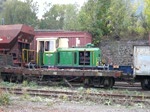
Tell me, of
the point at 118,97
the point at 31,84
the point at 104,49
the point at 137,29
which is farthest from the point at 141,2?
the point at 118,97

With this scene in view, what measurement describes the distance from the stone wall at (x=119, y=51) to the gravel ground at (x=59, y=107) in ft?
56.1

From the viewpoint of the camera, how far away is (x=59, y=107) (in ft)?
37.3

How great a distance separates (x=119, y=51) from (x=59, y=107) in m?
19.4

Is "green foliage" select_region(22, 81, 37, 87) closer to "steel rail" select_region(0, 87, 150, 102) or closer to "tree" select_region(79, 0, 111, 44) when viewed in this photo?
"steel rail" select_region(0, 87, 150, 102)

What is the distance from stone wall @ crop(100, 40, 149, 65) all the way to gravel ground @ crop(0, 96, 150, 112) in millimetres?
17095

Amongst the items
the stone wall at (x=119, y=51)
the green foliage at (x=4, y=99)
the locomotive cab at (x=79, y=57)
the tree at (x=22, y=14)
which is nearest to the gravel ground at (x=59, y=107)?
the green foliage at (x=4, y=99)

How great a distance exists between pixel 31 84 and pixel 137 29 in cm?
1895

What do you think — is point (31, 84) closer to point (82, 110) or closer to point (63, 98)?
point (63, 98)

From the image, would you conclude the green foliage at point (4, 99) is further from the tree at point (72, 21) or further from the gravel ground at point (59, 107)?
the tree at point (72, 21)

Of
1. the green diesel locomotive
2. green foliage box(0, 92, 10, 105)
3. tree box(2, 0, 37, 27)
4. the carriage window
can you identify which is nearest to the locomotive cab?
the green diesel locomotive

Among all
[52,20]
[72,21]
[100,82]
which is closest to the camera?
[100,82]

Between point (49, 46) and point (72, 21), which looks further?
point (72, 21)

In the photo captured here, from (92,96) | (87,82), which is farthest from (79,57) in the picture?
(92,96)

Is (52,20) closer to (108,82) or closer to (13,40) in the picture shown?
(13,40)
